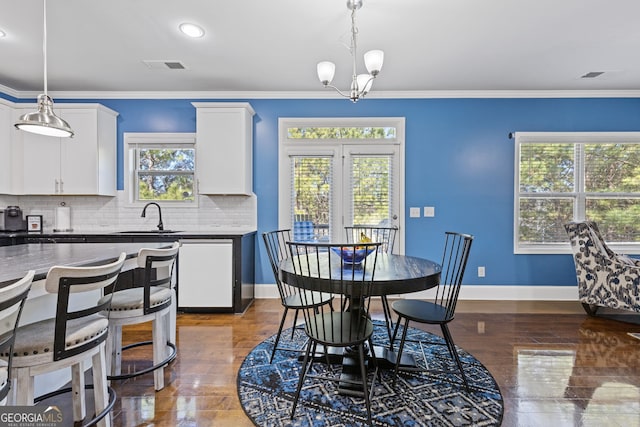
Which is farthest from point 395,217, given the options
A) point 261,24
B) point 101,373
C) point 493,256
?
point 101,373

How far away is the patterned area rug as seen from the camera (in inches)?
64.2

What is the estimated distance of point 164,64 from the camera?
3162 millimetres

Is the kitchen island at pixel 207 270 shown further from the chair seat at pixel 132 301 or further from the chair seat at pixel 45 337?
the chair seat at pixel 45 337

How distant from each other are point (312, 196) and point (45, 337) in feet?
9.70

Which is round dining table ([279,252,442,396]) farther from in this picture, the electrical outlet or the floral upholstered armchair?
the floral upholstered armchair

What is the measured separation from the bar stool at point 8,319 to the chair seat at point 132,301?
0.56m

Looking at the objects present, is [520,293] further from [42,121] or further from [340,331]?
[42,121]

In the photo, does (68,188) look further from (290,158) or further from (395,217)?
(395,217)

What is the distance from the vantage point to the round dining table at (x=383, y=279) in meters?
1.61

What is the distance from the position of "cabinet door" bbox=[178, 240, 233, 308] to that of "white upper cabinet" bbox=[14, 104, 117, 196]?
1493 mm

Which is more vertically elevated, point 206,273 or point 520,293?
point 206,273

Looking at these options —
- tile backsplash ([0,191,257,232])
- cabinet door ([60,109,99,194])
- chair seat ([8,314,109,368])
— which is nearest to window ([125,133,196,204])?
tile backsplash ([0,191,257,232])

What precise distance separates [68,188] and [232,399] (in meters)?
3.32

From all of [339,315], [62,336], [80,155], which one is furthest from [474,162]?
[80,155]
